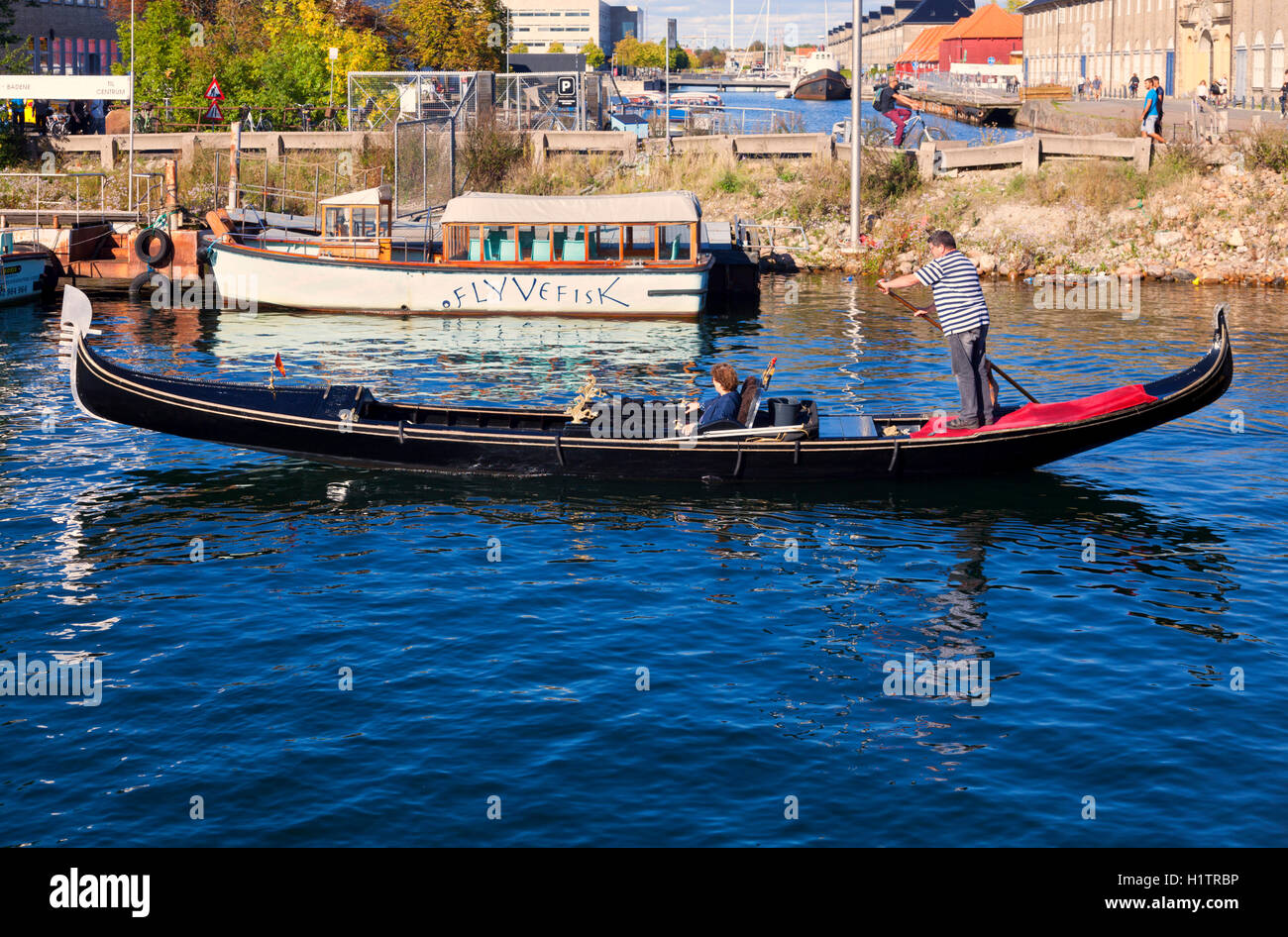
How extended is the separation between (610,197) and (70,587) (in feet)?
69.6

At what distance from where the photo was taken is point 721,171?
45.6 metres

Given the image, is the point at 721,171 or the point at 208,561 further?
the point at 721,171

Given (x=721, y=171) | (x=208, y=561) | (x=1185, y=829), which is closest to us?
(x=1185, y=829)

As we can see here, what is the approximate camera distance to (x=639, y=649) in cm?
1377

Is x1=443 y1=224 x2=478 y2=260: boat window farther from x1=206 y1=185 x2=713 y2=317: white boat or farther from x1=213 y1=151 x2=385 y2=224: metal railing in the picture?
x1=213 y1=151 x2=385 y2=224: metal railing

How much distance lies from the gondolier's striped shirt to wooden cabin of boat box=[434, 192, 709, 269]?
16.3 metres

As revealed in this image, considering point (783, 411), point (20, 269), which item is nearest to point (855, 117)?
point (783, 411)

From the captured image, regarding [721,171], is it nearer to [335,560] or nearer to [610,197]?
[610,197]

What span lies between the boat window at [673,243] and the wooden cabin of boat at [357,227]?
7.15 metres

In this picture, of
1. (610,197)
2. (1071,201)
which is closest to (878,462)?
(610,197)

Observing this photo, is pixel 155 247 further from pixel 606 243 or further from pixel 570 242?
pixel 606 243

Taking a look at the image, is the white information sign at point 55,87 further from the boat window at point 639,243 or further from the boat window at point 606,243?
the boat window at point 639,243

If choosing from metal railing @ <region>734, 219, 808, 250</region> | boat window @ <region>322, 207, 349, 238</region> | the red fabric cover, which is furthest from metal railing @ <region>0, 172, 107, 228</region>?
the red fabric cover

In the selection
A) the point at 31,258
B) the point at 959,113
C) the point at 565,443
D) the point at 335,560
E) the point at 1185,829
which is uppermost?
the point at 959,113
